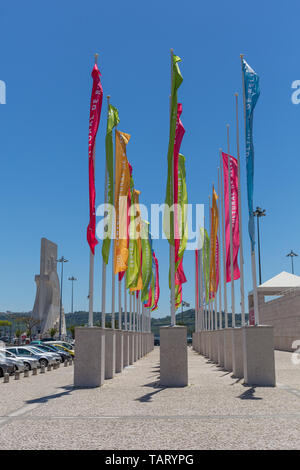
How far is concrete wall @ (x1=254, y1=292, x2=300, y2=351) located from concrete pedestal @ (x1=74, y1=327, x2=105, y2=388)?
105 ft

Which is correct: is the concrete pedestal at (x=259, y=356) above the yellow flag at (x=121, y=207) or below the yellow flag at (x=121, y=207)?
below

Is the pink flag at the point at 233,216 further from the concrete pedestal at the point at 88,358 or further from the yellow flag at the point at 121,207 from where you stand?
the concrete pedestal at the point at 88,358

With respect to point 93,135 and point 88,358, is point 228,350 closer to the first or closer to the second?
point 88,358

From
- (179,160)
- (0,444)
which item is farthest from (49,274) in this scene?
(0,444)

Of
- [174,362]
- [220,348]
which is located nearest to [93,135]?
[174,362]

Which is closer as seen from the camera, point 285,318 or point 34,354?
point 34,354

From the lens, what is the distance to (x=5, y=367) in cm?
2341

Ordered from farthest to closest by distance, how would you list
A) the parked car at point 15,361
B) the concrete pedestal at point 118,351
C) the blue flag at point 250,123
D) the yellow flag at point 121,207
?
the parked car at point 15,361
the concrete pedestal at point 118,351
the yellow flag at point 121,207
the blue flag at point 250,123

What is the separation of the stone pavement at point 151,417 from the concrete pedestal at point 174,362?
450mm

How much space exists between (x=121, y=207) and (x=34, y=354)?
14.5 metres

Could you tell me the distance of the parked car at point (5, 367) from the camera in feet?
76.4

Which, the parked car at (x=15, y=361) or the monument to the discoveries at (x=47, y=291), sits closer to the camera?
the parked car at (x=15, y=361)

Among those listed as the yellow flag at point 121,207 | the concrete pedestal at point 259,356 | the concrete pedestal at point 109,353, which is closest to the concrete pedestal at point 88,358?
the concrete pedestal at point 109,353

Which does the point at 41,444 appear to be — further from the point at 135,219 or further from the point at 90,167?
the point at 135,219
